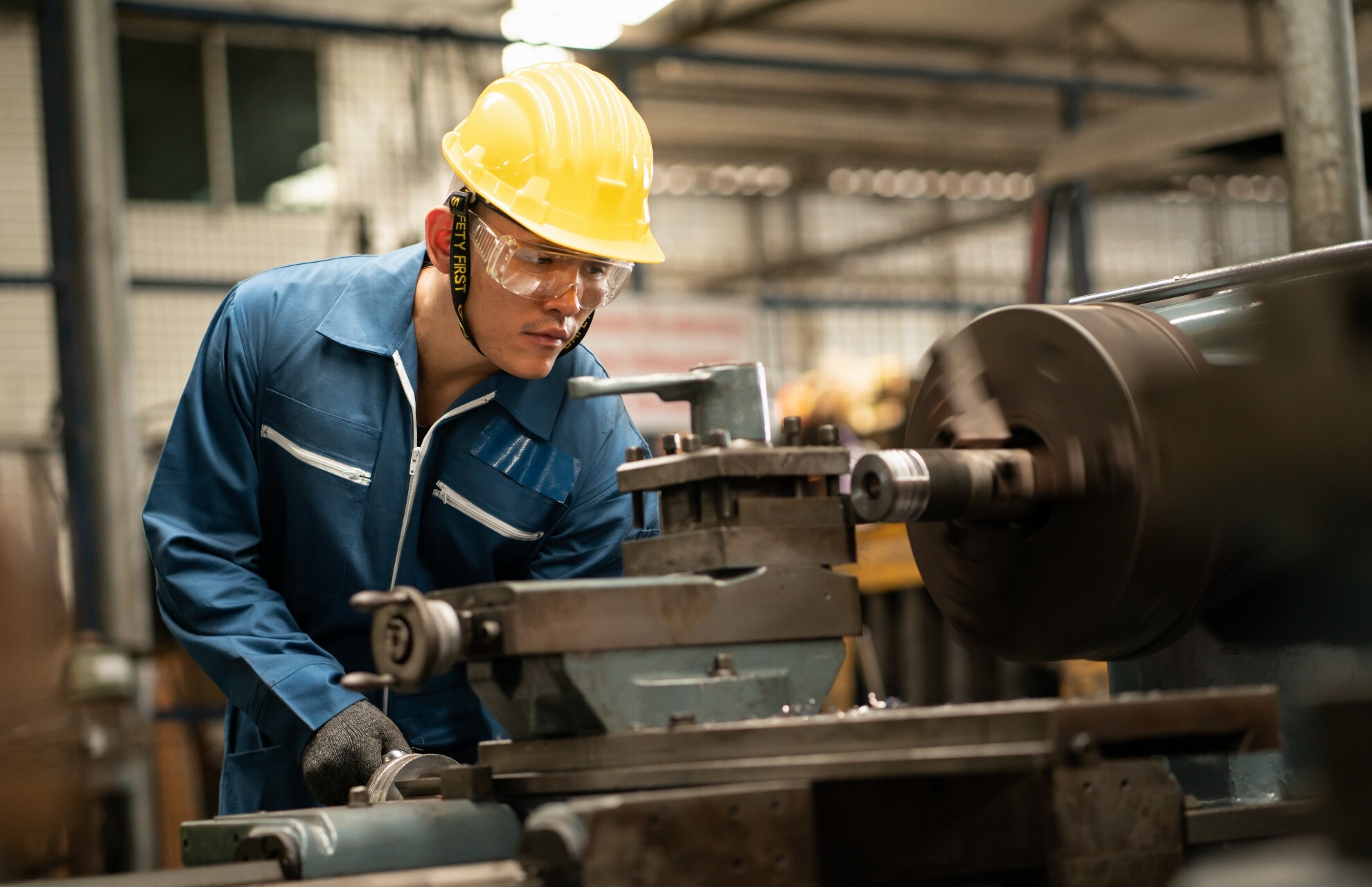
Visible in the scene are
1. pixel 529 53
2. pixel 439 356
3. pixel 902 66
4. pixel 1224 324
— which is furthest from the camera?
pixel 902 66

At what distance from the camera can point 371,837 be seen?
1.11 meters

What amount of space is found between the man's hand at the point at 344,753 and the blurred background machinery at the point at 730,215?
0.27 meters

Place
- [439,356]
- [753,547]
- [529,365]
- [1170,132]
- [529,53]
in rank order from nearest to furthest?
[753,547]
[529,365]
[439,356]
[1170,132]
[529,53]

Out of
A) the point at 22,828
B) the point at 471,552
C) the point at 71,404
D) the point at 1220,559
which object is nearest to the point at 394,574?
the point at 471,552

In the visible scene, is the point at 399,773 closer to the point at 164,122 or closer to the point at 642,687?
the point at 642,687

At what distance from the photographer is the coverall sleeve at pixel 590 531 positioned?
6.38 ft

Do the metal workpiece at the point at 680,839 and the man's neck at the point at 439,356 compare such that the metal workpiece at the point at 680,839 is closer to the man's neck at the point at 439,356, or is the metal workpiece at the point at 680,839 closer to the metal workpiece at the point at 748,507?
the metal workpiece at the point at 748,507

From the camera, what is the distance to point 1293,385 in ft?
3.80

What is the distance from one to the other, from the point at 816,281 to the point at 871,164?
3.78ft

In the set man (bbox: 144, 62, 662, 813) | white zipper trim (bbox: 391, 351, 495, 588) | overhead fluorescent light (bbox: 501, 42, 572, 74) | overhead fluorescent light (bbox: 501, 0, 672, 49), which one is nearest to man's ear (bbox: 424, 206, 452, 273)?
man (bbox: 144, 62, 662, 813)

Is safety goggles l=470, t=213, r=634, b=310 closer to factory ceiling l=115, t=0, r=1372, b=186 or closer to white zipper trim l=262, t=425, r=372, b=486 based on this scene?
white zipper trim l=262, t=425, r=372, b=486

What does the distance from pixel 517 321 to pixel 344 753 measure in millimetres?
538

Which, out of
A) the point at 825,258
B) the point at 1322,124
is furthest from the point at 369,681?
the point at 825,258

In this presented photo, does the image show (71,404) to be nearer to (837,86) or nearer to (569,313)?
(569,313)
